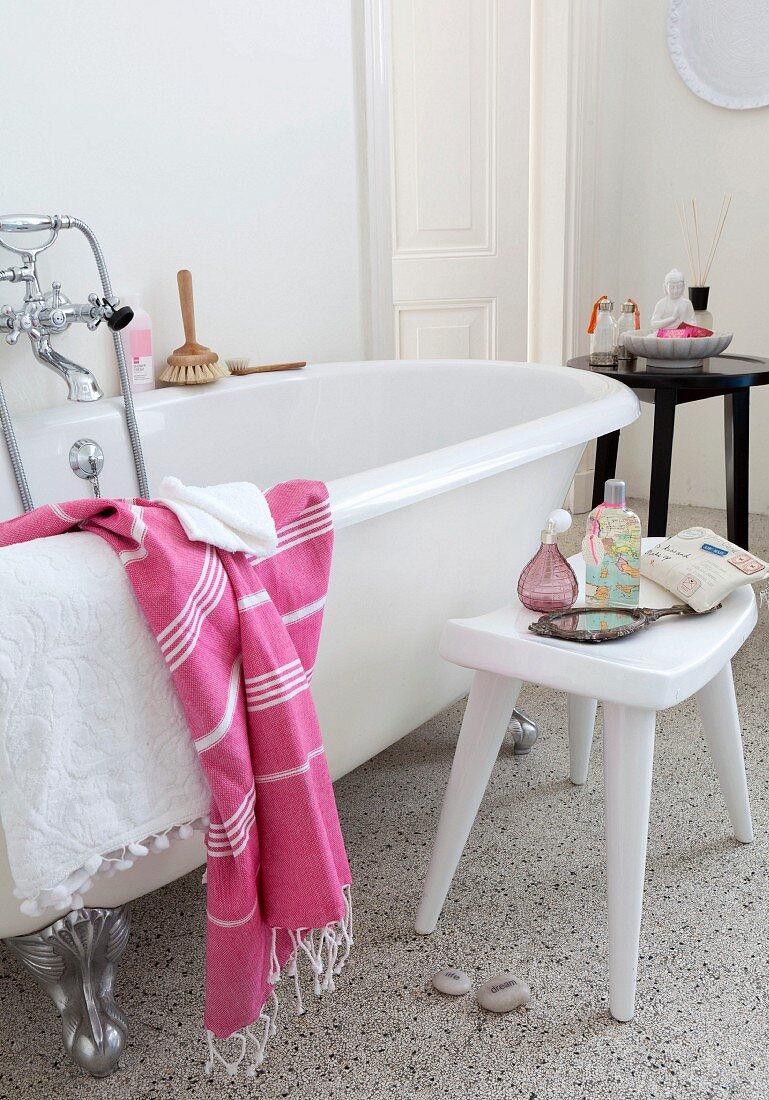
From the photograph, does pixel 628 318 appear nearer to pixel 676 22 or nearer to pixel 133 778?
pixel 676 22

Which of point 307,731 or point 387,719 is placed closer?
point 307,731

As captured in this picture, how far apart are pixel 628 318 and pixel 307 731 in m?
1.90

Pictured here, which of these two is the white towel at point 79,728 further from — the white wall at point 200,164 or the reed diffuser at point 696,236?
the reed diffuser at point 696,236

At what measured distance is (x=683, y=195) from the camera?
3.14 meters

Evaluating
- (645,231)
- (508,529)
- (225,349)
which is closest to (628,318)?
(645,231)

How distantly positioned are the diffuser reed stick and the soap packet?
1.86 m

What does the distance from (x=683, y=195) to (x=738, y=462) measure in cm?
117

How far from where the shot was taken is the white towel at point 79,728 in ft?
2.90

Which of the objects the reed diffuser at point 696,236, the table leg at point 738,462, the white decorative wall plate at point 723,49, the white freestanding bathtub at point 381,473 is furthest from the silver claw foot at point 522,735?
the white decorative wall plate at point 723,49

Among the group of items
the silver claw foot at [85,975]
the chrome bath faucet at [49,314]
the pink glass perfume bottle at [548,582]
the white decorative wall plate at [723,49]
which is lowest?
the silver claw foot at [85,975]

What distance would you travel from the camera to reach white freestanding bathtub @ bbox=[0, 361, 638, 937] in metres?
1.30

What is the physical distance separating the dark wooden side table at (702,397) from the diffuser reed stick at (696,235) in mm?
682

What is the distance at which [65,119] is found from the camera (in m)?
1.90

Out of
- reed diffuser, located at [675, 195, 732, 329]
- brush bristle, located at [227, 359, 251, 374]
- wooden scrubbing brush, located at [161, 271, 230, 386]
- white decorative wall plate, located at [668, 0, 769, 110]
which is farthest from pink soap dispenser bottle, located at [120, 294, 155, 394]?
white decorative wall plate, located at [668, 0, 769, 110]
